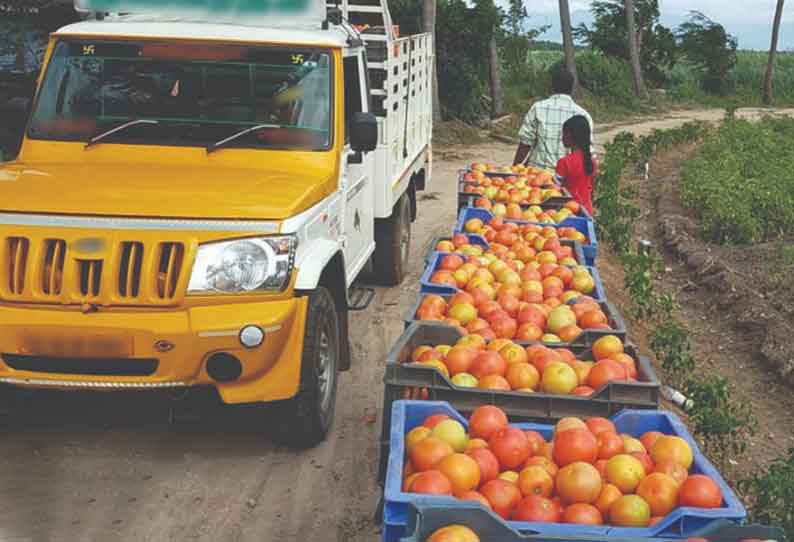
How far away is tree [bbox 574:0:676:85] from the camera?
4503 cm

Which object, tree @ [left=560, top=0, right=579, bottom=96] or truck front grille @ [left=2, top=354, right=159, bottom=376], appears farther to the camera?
tree @ [left=560, top=0, right=579, bottom=96]

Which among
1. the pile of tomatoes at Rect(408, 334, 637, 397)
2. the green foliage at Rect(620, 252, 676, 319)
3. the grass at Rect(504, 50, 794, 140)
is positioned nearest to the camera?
the pile of tomatoes at Rect(408, 334, 637, 397)

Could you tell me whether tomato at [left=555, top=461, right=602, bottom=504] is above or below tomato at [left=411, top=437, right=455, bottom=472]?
below

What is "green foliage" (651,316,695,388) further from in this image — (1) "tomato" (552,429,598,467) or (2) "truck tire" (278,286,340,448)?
(1) "tomato" (552,429,598,467)

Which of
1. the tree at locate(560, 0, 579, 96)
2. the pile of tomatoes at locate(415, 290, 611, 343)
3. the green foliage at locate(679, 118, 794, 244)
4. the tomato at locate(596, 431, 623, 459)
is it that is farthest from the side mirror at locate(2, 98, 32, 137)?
the tree at locate(560, 0, 579, 96)

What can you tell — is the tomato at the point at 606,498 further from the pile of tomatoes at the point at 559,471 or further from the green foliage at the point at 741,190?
the green foliage at the point at 741,190

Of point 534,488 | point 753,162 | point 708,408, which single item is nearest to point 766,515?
point 708,408

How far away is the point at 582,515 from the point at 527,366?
1.15m

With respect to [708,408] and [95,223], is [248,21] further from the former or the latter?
[708,408]

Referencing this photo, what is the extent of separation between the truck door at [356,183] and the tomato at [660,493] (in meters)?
3.57

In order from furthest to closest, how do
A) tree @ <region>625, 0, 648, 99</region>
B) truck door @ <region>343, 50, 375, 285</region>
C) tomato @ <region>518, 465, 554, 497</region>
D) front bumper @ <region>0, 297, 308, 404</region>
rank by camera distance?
tree @ <region>625, 0, 648, 99</region>, truck door @ <region>343, 50, 375, 285</region>, front bumper @ <region>0, 297, 308, 404</region>, tomato @ <region>518, 465, 554, 497</region>

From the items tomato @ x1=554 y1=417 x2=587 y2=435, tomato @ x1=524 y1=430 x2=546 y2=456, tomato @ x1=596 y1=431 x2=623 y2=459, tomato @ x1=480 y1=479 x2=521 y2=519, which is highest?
tomato @ x1=554 y1=417 x2=587 y2=435

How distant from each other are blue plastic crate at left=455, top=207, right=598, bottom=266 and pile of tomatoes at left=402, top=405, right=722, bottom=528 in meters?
3.36

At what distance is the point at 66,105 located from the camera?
6.04 metres
